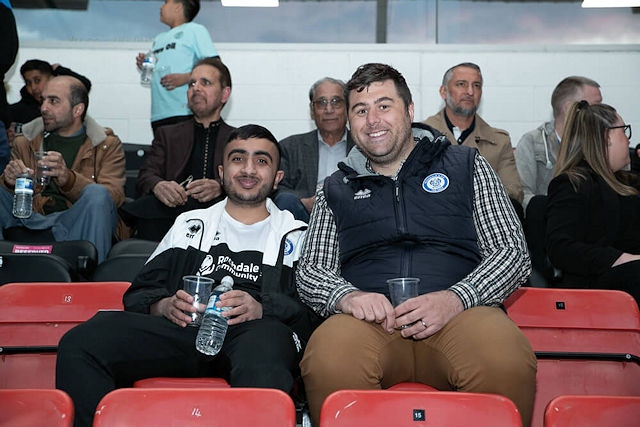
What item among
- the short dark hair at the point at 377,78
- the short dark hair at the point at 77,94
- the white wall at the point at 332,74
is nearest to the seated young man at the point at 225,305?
the short dark hair at the point at 377,78

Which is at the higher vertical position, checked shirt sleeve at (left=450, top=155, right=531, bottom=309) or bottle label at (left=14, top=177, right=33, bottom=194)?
bottle label at (left=14, top=177, right=33, bottom=194)

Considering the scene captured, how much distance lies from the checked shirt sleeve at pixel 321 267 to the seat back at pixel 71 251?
3.37ft

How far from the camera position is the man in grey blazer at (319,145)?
402 centimetres

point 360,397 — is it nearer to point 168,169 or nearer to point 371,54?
point 168,169

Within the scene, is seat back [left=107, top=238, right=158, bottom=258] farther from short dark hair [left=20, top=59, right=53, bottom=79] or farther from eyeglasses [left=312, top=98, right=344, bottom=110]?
short dark hair [left=20, top=59, right=53, bottom=79]

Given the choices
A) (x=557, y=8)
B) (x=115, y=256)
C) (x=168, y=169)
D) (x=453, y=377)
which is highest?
(x=557, y=8)

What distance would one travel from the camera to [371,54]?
17.6 feet

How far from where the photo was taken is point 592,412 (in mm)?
1568

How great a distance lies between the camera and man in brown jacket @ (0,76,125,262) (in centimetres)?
333

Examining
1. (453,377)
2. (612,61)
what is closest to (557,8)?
(612,61)

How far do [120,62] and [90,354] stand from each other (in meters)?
3.69

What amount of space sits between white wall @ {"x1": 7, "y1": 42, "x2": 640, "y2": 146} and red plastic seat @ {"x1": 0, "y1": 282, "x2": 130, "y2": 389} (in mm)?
3047

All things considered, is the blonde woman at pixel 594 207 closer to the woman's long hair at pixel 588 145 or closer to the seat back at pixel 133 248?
the woman's long hair at pixel 588 145

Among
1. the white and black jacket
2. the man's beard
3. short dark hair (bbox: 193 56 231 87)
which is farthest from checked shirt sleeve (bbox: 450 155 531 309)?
short dark hair (bbox: 193 56 231 87)
